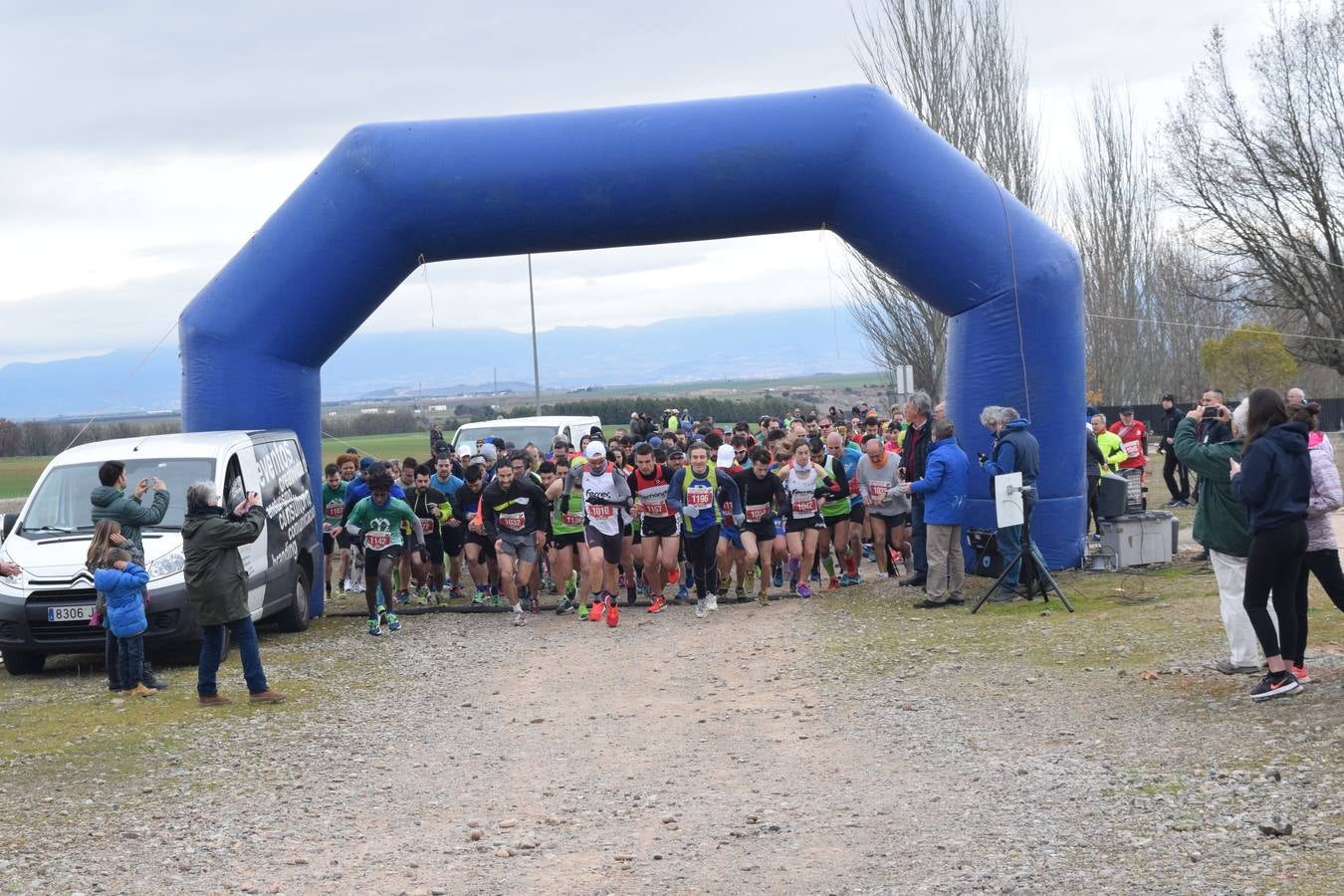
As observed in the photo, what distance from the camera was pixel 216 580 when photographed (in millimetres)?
9766

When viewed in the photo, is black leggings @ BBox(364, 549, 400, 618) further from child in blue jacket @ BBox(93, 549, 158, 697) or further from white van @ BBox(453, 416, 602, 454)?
white van @ BBox(453, 416, 602, 454)

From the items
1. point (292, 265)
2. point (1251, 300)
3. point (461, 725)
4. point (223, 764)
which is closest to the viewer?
point (223, 764)

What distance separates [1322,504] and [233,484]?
8.83m

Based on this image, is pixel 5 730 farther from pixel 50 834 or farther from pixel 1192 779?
pixel 1192 779

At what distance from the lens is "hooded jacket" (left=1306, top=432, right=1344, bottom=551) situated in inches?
322

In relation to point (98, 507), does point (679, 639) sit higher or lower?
lower

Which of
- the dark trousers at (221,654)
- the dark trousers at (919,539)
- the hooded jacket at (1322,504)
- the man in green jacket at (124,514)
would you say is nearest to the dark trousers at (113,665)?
the man in green jacket at (124,514)

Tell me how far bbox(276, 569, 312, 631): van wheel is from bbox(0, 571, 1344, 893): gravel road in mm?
1679

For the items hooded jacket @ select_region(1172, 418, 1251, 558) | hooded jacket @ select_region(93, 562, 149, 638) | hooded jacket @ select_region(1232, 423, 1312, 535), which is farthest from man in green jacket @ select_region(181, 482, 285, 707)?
hooded jacket @ select_region(1232, 423, 1312, 535)

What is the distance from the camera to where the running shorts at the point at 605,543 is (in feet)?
45.1

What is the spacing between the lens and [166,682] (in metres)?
10.8

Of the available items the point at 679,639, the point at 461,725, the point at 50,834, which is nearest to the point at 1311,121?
the point at 679,639

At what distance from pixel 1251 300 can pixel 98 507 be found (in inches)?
1228

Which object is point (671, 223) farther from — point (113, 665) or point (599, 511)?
point (113, 665)
